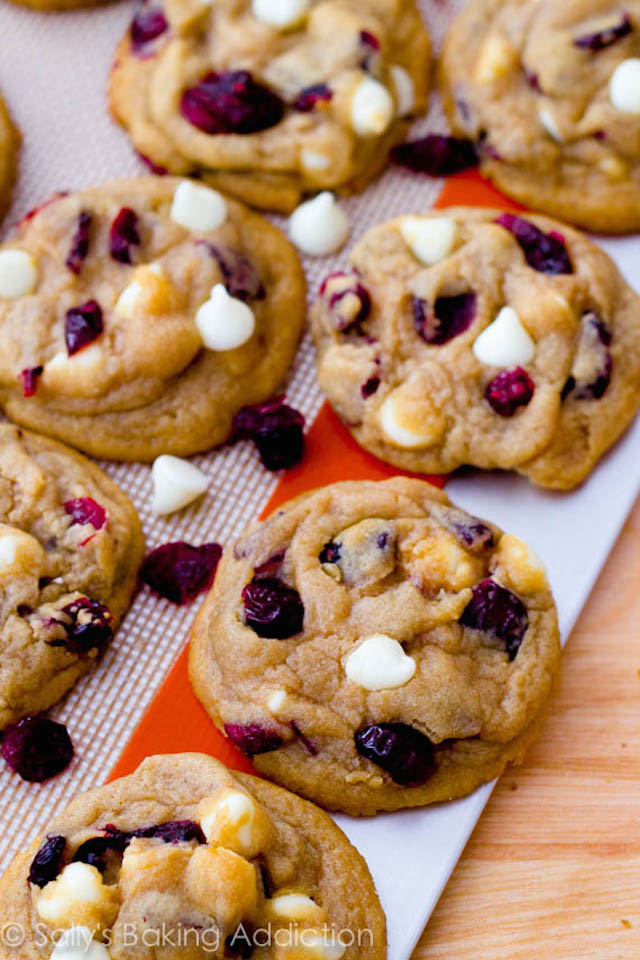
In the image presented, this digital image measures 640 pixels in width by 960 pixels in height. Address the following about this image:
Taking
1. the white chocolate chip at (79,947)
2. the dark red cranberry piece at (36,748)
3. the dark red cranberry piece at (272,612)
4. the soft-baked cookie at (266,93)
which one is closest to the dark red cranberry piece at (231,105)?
the soft-baked cookie at (266,93)

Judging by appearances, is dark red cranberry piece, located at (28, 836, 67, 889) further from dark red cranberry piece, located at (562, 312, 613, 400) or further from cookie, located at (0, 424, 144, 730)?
dark red cranberry piece, located at (562, 312, 613, 400)

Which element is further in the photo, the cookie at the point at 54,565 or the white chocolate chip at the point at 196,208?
the white chocolate chip at the point at 196,208

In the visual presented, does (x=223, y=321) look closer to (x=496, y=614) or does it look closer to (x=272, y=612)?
(x=272, y=612)

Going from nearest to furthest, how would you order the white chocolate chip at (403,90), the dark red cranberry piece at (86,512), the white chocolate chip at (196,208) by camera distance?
the dark red cranberry piece at (86,512), the white chocolate chip at (196,208), the white chocolate chip at (403,90)

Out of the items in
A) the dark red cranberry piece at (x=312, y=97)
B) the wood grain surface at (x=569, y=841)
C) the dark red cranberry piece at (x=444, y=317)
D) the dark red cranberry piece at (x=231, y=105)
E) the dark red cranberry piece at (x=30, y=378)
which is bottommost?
the wood grain surface at (x=569, y=841)

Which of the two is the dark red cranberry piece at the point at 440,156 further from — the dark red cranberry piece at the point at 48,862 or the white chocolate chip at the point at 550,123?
the dark red cranberry piece at the point at 48,862

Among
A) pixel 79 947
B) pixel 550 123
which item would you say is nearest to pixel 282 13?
pixel 550 123

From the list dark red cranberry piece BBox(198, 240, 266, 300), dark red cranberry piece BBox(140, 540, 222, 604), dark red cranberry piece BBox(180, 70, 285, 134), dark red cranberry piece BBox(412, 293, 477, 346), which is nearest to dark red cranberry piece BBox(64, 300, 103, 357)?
dark red cranberry piece BBox(198, 240, 266, 300)

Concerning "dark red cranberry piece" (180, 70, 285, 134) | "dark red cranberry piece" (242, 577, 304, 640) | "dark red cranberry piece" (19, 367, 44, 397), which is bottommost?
"dark red cranberry piece" (242, 577, 304, 640)
